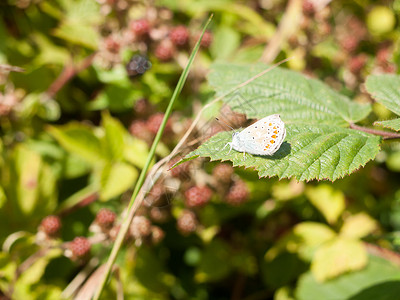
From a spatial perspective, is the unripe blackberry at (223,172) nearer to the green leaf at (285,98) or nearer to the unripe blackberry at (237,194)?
the unripe blackberry at (237,194)

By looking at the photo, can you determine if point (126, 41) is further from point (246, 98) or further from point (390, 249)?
point (390, 249)

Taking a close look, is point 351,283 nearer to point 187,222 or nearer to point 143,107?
point 187,222

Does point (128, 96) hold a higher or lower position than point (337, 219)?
higher

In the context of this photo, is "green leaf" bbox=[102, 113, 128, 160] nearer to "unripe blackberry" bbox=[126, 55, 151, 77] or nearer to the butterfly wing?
"unripe blackberry" bbox=[126, 55, 151, 77]

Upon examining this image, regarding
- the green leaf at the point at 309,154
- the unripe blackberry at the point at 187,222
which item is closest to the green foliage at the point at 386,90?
the green leaf at the point at 309,154

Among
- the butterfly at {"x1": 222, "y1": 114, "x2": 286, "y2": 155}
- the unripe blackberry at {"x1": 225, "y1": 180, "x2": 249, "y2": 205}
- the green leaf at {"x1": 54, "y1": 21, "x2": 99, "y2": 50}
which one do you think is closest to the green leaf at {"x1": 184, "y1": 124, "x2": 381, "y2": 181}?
the butterfly at {"x1": 222, "y1": 114, "x2": 286, "y2": 155}

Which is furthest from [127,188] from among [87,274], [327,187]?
[327,187]
